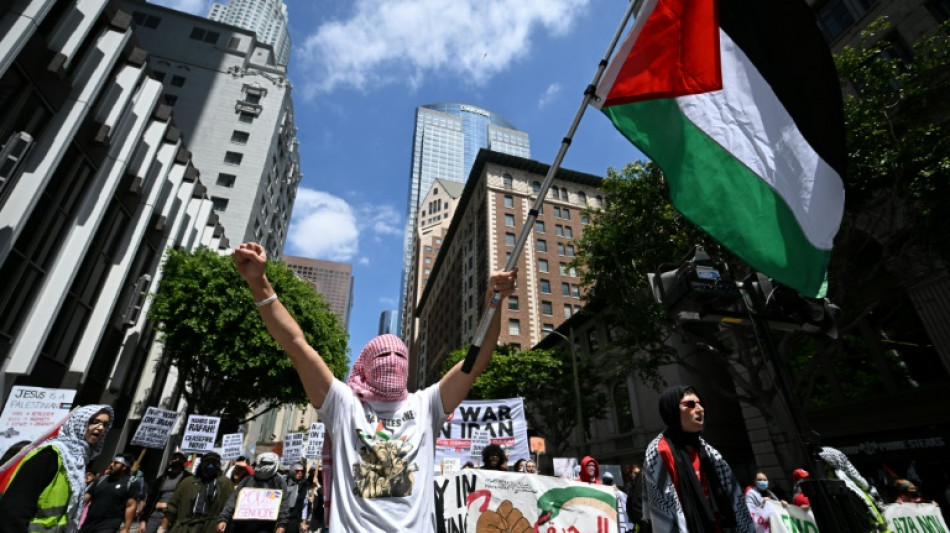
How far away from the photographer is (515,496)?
7.08 meters

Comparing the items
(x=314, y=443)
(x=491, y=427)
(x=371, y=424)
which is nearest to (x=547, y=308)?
(x=491, y=427)

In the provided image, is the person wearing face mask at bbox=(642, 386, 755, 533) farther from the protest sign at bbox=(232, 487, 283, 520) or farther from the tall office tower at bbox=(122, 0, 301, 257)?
the tall office tower at bbox=(122, 0, 301, 257)

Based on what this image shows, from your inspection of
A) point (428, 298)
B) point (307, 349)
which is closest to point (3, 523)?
point (307, 349)

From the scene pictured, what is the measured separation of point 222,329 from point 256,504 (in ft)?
52.6

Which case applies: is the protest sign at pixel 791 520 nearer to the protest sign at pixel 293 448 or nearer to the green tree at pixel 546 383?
the protest sign at pixel 293 448

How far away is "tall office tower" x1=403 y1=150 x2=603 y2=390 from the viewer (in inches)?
1907

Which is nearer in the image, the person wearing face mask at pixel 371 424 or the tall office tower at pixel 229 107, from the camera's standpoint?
the person wearing face mask at pixel 371 424

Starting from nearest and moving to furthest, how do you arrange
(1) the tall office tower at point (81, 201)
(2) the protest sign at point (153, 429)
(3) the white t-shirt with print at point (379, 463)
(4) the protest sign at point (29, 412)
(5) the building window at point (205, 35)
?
(3) the white t-shirt with print at point (379, 463) < (4) the protest sign at point (29, 412) < (2) the protest sign at point (153, 429) < (1) the tall office tower at point (81, 201) < (5) the building window at point (205, 35)

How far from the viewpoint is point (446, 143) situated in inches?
6585

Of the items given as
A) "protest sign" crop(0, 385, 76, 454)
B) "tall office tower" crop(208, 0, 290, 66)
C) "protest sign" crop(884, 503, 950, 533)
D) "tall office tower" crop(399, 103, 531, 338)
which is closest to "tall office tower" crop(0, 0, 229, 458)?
"protest sign" crop(0, 385, 76, 454)

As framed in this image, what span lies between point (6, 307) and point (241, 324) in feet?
27.4

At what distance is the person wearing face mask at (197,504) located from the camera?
23.9ft

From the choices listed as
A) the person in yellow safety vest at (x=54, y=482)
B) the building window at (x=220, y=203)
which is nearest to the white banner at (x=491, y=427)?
the person in yellow safety vest at (x=54, y=482)

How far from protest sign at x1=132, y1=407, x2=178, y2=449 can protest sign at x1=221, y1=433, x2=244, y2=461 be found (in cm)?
148
